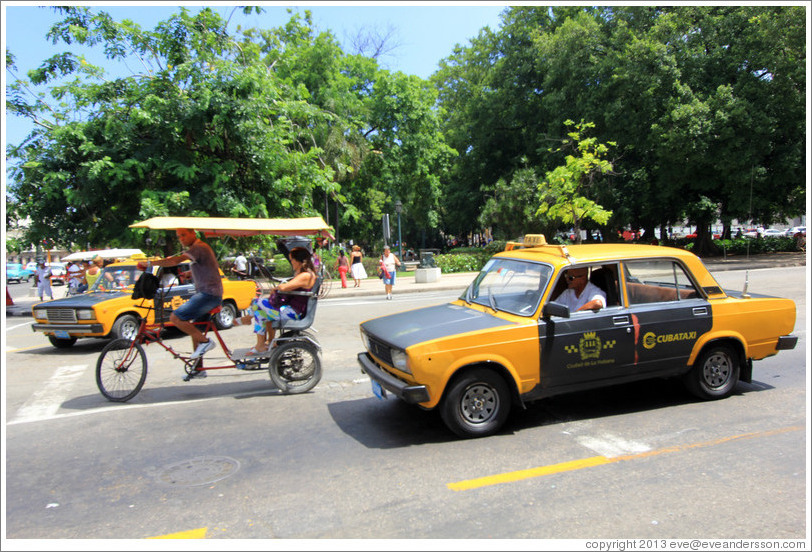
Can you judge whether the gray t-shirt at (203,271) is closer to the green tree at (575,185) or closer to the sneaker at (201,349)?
the sneaker at (201,349)

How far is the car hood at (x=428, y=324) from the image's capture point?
16.9 ft

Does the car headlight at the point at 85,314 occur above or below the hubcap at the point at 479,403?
above

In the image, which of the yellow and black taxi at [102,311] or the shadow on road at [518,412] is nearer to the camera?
the shadow on road at [518,412]

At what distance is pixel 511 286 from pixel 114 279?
908cm

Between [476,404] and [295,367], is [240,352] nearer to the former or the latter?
[295,367]

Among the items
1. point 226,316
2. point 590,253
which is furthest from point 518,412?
point 226,316

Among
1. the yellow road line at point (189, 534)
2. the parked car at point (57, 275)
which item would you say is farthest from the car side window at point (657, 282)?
the parked car at point (57, 275)

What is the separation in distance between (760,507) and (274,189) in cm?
1892

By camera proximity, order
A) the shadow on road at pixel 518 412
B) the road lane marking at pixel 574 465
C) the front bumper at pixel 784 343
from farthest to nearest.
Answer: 1. the front bumper at pixel 784 343
2. the shadow on road at pixel 518 412
3. the road lane marking at pixel 574 465

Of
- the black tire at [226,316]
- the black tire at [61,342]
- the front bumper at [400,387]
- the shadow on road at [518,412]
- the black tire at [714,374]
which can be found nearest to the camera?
the front bumper at [400,387]

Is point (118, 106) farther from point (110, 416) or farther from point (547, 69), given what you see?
point (547, 69)

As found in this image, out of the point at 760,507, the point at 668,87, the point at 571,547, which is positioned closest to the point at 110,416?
the point at 571,547

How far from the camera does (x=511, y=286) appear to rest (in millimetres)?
5953

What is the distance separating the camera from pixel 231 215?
715 inches
